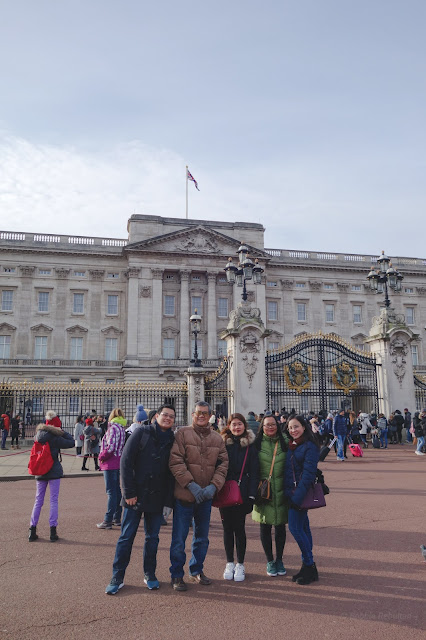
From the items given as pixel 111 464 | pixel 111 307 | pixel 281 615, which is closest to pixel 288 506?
pixel 281 615

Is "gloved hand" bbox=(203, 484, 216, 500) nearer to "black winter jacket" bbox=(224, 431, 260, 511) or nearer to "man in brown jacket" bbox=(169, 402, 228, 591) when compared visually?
"man in brown jacket" bbox=(169, 402, 228, 591)

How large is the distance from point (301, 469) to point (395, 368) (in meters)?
16.7

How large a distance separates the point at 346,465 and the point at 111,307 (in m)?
38.2

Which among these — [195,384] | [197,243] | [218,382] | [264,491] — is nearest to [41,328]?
[197,243]

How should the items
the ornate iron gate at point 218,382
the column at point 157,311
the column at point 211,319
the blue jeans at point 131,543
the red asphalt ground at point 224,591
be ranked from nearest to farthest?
the red asphalt ground at point 224,591, the blue jeans at point 131,543, the ornate iron gate at point 218,382, the column at point 157,311, the column at point 211,319

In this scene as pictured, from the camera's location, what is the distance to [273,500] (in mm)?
5613

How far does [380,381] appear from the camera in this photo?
21391mm

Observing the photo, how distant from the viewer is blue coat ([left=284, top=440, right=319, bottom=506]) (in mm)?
5488

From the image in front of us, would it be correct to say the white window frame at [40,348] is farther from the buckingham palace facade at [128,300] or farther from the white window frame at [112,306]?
the white window frame at [112,306]

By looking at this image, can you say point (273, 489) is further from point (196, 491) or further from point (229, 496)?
point (196, 491)

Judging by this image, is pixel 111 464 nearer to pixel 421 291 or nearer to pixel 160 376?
pixel 160 376

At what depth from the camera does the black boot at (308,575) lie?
5387mm

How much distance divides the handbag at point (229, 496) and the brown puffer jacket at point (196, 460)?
15cm

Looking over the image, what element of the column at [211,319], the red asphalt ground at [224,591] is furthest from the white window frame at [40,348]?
the red asphalt ground at [224,591]
